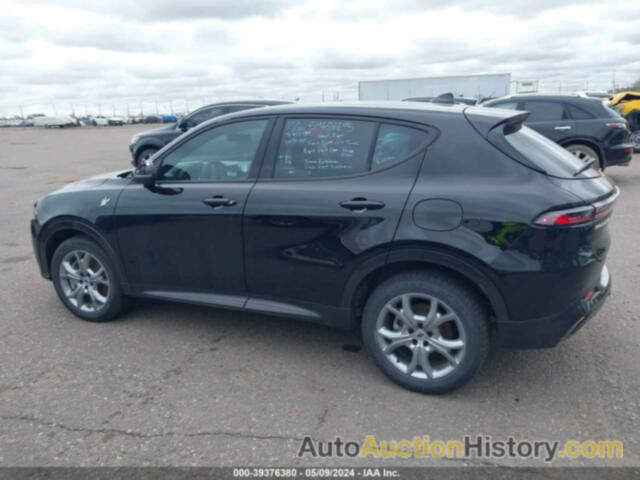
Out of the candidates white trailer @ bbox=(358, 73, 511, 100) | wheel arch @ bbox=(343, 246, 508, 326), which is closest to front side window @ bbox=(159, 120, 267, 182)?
wheel arch @ bbox=(343, 246, 508, 326)

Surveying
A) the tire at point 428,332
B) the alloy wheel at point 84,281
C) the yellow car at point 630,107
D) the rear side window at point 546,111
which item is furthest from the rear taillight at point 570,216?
the yellow car at point 630,107

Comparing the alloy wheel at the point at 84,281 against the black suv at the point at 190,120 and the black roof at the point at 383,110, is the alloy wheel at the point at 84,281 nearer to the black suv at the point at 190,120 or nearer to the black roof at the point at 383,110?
the black roof at the point at 383,110

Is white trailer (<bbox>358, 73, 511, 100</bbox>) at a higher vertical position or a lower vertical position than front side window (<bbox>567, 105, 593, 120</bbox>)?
higher

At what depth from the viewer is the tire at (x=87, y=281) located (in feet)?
14.4

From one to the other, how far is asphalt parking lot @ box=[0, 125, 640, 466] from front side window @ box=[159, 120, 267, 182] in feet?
4.06

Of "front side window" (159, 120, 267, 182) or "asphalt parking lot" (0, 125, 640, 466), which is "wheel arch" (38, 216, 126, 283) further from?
"front side window" (159, 120, 267, 182)

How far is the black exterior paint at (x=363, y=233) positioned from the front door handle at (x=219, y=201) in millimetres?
35

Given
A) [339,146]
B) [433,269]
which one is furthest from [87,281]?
[433,269]

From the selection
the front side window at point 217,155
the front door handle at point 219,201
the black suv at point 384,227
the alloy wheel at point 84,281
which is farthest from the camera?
the alloy wheel at point 84,281

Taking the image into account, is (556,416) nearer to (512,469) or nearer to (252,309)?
(512,469)

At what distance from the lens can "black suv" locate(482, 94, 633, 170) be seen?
1000 centimetres

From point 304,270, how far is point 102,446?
1.54 meters

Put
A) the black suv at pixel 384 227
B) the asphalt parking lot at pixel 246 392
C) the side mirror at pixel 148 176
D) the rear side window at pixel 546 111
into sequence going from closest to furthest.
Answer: the asphalt parking lot at pixel 246 392, the black suv at pixel 384 227, the side mirror at pixel 148 176, the rear side window at pixel 546 111

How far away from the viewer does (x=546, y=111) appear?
10.4 metres
